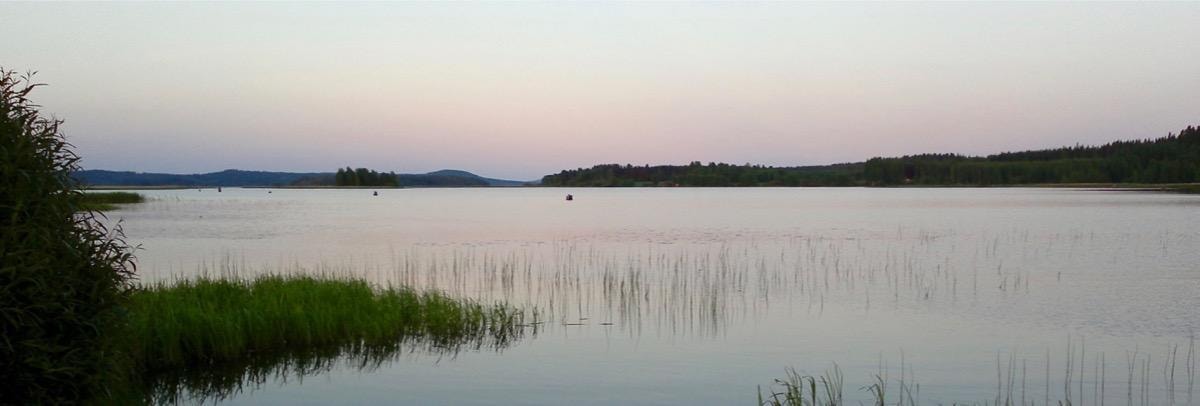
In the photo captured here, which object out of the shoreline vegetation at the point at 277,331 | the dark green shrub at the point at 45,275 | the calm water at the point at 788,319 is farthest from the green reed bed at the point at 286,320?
the dark green shrub at the point at 45,275

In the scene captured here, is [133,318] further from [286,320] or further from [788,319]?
[788,319]

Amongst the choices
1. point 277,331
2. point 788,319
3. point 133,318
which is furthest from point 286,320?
point 788,319

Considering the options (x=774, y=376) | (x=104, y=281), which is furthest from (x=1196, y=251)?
(x=104, y=281)

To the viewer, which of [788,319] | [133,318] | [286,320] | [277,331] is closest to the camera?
[133,318]

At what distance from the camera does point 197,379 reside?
15109mm

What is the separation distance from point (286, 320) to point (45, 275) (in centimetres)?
969

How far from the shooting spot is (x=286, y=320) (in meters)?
17.7

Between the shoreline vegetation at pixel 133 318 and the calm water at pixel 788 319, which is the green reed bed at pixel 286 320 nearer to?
the shoreline vegetation at pixel 133 318

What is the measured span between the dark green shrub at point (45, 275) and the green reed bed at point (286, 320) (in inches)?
230

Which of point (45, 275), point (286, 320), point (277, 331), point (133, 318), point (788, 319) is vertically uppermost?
point (45, 275)

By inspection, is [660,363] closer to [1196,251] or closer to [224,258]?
[224,258]

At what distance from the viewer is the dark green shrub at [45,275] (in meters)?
7.94

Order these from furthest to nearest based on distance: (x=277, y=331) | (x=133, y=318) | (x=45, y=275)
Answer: (x=277, y=331) → (x=133, y=318) → (x=45, y=275)

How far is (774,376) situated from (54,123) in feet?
39.2
